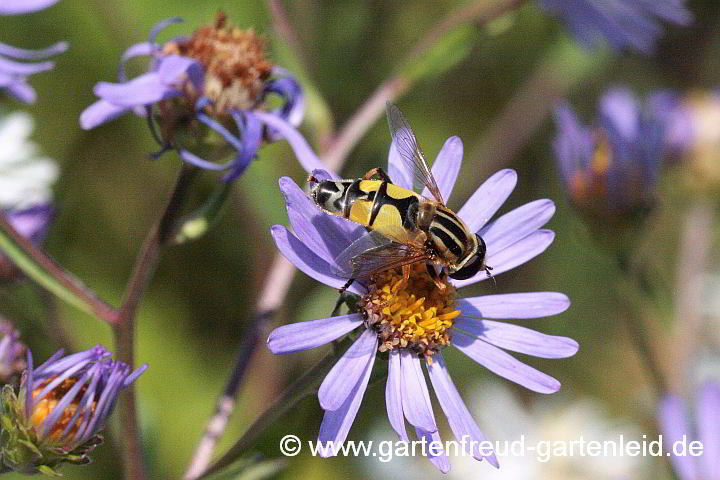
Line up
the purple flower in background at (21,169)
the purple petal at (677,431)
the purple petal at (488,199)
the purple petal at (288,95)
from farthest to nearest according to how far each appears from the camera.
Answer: the purple flower in background at (21,169) → the purple petal at (677,431) → the purple petal at (288,95) → the purple petal at (488,199)

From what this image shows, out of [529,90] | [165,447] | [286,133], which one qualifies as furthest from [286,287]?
[529,90]

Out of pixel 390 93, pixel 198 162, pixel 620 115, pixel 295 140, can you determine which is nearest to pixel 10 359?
pixel 198 162

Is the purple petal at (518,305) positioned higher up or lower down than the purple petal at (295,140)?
lower down

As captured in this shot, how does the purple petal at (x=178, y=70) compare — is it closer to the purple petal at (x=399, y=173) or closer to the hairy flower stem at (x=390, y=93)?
the purple petal at (x=399, y=173)

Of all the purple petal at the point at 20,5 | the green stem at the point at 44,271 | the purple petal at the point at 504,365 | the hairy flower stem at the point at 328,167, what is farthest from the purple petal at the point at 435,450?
the purple petal at the point at 20,5

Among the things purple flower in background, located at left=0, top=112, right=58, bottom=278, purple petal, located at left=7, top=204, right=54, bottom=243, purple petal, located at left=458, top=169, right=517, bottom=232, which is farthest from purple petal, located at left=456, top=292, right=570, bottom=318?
purple flower in background, located at left=0, top=112, right=58, bottom=278

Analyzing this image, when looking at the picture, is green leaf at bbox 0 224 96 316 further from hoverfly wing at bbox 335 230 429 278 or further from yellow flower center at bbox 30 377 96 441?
hoverfly wing at bbox 335 230 429 278

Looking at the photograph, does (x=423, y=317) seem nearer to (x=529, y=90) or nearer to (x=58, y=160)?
(x=58, y=160)
